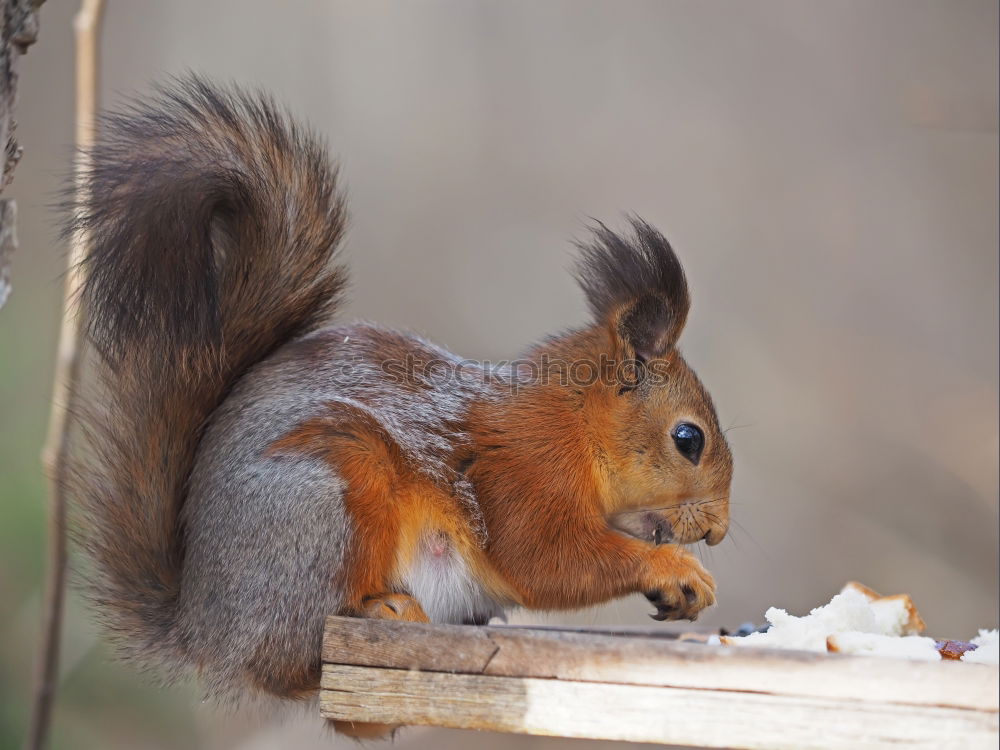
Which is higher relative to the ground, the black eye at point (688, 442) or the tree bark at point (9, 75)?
the tree bark at point (9, 75)

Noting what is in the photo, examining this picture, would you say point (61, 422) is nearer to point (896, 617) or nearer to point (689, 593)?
point (689, 593)

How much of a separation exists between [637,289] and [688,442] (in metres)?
0.22

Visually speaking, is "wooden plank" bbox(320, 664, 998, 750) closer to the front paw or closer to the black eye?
the front paw

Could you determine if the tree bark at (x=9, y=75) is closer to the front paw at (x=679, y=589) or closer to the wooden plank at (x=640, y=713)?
the wooden plank at (x=640, y=713)

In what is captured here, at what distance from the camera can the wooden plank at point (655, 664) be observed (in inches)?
31.3

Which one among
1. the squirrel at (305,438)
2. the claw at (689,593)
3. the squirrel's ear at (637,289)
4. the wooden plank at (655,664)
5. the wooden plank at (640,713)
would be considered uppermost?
the squirrel's ear at (637,289)

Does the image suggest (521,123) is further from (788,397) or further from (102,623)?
(102,623)

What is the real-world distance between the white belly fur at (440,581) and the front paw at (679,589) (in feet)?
0.72

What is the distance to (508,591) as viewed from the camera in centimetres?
124

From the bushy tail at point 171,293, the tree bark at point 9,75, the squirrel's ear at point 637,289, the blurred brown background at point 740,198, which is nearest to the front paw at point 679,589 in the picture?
the squirrel's ear at point 637,289

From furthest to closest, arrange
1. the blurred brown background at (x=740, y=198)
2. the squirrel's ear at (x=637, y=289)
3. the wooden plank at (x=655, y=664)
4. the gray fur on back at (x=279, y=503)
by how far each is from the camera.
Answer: the blurred brown background at (x=740, y=198)
the squirrel's ear at (x=637, y=289)
the gray fur on back at (x=279, y=503)
the wooden plank at (x=655, y=664)

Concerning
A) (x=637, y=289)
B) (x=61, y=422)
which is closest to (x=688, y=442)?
(x=637, y=289)

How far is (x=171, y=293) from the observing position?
1.16m

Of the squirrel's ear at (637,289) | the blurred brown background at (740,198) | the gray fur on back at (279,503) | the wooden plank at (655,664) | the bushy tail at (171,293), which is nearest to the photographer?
the wooden plank at (655,664)
